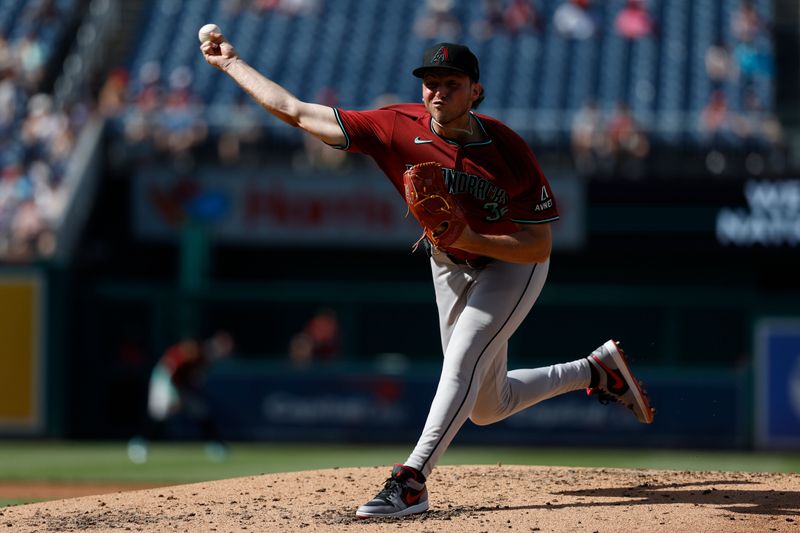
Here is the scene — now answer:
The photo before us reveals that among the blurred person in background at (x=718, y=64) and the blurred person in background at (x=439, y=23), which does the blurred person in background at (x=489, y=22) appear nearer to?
the blurred person in background at (x=439, y=23)

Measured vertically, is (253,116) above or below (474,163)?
above

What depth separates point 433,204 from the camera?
5.36 metres

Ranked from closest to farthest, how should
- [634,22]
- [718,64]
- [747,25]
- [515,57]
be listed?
1. [718,64]
2. [747,25]
3. [515,57]
4. [634,22]

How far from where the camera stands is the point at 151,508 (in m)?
6.09

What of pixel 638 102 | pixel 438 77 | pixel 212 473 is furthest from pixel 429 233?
pixel 638 102

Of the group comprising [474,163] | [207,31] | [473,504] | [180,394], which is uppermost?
[207,31]

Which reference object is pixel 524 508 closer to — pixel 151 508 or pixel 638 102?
pixel 151 508

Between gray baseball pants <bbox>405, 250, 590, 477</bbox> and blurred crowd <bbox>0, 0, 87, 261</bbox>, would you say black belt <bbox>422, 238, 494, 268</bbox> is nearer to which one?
gray baseball pants <bbox>405, 250, 590, 477</bbox>

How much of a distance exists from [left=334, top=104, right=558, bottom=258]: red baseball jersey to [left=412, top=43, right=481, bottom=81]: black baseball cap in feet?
0.86

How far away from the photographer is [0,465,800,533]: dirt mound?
5.44 metres

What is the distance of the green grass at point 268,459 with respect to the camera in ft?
39.2

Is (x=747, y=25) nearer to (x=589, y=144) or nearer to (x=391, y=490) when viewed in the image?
(x=589, y=144)

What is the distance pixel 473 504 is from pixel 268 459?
308 inches

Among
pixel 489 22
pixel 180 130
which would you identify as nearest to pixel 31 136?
pixel 180 130
